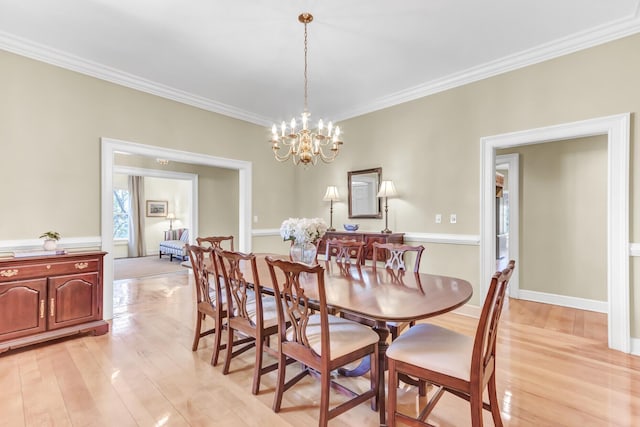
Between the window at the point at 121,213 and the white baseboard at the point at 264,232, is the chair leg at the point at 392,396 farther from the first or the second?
the window at the point at 121,213

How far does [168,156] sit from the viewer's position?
13.9 feet

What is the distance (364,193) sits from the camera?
477 cm

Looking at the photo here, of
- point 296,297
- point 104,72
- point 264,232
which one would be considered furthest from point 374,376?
point 104,72

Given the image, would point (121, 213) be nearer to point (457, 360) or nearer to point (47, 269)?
point (47, 269)

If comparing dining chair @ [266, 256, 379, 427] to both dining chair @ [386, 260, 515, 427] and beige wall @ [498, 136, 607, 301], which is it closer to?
dining chair @ [386, 260, 515, 427]

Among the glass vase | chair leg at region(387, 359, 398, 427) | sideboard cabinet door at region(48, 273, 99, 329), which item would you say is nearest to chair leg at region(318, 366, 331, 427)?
chair leg at region(387, 359, 398, 427)

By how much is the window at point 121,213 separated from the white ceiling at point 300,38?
613cm

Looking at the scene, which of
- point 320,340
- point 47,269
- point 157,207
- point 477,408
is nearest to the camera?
point 477,408

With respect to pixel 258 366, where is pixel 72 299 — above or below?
above

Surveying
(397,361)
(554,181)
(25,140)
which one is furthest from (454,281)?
(25,140)

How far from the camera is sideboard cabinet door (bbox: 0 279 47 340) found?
2.69m

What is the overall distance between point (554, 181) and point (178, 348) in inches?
195

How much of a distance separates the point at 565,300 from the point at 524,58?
3087 mm

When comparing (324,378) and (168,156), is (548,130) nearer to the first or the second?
(324,378)
